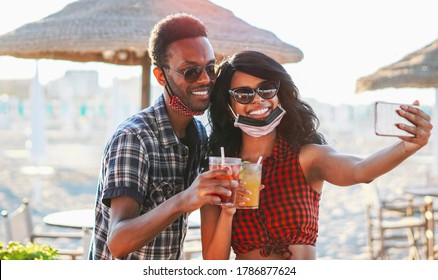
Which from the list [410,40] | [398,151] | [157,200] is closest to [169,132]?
[157,200]

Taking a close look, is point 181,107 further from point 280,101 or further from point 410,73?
point 410,73

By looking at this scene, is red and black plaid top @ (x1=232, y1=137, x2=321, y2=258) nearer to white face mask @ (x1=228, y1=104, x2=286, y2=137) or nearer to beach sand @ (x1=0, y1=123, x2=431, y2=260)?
white face mask @ (x1=228, y1=104, x2=286, y2=137)

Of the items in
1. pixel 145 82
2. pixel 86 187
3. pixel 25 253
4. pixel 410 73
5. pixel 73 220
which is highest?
pixel 410 73

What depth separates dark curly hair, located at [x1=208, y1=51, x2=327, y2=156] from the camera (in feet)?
8.62

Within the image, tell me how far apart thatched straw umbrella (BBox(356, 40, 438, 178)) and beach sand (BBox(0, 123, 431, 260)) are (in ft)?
3.26

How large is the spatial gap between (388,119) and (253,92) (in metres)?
0.60

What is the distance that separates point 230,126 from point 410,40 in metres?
7.48

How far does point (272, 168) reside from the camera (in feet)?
8.77

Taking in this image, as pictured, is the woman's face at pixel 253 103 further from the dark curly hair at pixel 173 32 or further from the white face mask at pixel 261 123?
the dark curly hair at pixel 173 32

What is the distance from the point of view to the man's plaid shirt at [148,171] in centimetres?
243

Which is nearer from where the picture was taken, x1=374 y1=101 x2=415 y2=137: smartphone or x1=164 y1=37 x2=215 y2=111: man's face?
x1=374 y1=101 x2=415 y2=137: smartphone

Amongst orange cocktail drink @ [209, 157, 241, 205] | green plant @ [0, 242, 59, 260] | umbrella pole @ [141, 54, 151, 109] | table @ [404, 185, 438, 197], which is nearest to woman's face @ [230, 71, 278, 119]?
orange cocktail drink @ [209, 157, 241, 205]

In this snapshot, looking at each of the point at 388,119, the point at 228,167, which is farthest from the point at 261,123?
the point at 388,119
